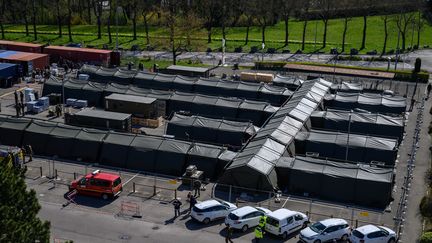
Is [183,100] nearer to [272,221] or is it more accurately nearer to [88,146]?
[88,146]

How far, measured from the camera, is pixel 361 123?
43.8 m

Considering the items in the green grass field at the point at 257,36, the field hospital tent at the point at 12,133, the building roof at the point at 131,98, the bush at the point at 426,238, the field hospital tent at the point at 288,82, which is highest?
the green grass field at the point at 257,36

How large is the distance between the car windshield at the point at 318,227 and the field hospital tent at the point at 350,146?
10.9 metres

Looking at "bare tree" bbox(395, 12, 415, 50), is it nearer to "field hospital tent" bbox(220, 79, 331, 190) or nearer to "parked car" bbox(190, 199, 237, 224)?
"field hospital tent" bbox(220, 79, 331, 190)

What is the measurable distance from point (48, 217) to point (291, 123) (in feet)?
63.8

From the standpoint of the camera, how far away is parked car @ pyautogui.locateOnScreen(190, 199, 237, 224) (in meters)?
29.6

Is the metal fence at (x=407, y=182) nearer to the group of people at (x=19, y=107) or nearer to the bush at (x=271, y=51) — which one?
the group of people at (x=19, y=107)

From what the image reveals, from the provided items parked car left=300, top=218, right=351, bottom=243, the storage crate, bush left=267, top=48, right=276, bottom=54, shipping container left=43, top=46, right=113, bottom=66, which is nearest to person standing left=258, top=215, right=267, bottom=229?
parked car left=300, top=218, right=351, bottom=243

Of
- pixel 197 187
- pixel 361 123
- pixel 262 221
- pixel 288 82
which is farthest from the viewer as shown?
pixel 288 82

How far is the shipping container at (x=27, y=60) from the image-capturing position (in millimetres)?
62188

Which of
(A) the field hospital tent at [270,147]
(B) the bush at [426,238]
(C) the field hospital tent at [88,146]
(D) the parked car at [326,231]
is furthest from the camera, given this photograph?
(C) the field hospital tent at [88,146]

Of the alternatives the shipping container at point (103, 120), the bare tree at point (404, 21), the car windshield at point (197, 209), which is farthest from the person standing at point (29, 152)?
the bare tree at point (404, 21)

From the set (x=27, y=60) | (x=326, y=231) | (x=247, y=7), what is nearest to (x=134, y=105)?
(x=27, y=60)

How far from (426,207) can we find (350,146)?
27.6ft
